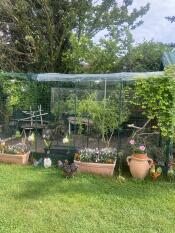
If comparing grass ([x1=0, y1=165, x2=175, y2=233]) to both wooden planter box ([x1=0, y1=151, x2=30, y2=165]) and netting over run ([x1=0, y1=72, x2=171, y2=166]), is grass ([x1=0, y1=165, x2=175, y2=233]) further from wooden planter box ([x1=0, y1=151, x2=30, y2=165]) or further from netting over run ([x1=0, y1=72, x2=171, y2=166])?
netting over run ([x1=0, y1=72, x2=171, y2=166])

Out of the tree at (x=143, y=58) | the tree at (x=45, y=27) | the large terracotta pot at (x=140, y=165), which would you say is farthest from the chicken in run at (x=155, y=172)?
the tree at (x=45, y=27)

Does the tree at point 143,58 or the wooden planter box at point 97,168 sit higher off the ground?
the tree at point 143,58

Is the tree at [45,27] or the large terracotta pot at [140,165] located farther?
the tree at [45,27]

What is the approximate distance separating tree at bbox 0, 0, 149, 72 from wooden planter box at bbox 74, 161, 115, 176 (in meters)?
7.30

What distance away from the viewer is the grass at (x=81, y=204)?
468 centimetres

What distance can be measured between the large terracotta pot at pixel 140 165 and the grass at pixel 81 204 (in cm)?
19

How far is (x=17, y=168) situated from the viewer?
7328 millimetres

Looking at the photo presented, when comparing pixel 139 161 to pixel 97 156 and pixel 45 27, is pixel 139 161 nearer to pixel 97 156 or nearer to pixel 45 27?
pixel 97 156

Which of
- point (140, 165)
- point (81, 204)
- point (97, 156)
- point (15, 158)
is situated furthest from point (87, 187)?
point (15, 158)

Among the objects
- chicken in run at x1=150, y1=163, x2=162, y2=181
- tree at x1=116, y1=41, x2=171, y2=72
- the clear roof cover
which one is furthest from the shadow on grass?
tree at x1=116, y1=41, x2=171, y2=72

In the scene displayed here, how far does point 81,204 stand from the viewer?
543 centimetres

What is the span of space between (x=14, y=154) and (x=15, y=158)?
10cm

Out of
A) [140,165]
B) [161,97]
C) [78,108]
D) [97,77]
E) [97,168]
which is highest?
[97,77]

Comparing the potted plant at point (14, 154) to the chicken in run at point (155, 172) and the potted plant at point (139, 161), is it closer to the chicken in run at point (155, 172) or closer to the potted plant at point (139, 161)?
the potted plant at point (139, 161)
